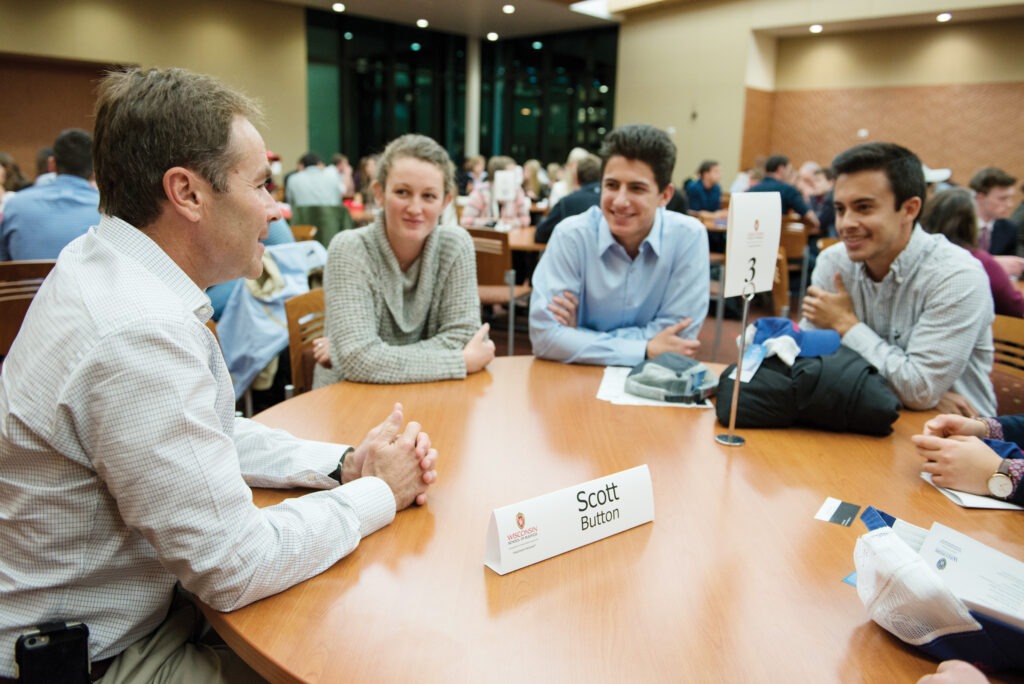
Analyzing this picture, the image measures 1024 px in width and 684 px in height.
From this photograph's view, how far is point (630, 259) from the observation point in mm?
2426

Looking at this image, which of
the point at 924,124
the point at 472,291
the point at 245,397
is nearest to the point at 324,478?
the point at 472,291

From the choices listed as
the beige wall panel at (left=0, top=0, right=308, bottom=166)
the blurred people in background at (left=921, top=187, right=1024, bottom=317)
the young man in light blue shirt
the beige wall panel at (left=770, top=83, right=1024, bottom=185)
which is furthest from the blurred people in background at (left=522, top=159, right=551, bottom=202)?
the young man in light blue shirt

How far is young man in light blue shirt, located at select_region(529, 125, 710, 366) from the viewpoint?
2.33 meters

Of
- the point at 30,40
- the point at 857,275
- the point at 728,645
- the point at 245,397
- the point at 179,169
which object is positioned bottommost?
the point at 245,397

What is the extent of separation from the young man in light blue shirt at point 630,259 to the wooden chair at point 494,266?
196 cm

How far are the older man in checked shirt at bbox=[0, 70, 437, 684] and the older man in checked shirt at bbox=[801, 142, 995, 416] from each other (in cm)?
147

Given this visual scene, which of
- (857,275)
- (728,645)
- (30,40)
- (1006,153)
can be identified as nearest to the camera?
(728,645)

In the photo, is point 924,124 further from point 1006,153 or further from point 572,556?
point 572,556

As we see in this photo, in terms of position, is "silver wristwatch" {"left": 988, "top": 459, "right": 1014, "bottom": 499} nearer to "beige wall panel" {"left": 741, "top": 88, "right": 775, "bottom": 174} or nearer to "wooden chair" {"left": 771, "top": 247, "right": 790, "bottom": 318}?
"wooden chair" {"left": 771, "top": 247, "right": 790, "bottom": 318}

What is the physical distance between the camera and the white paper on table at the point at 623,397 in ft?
5.92

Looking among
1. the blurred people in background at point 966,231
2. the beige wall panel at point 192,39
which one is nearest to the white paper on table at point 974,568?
the blurred people in background at point 966,231

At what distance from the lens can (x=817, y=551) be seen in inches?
44.6

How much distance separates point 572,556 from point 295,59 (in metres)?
12.6

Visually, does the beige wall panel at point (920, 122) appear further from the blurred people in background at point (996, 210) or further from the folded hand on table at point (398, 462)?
the folded hand on table at point (398, 462)
